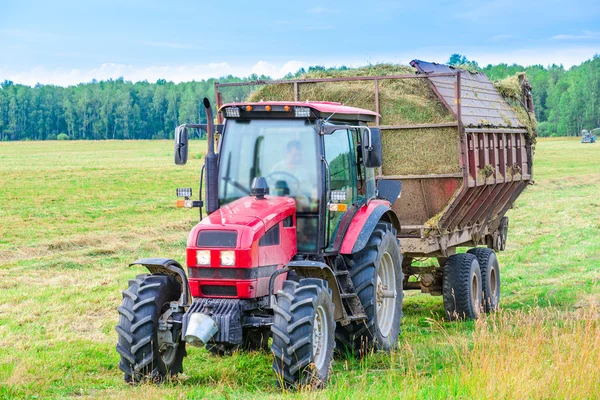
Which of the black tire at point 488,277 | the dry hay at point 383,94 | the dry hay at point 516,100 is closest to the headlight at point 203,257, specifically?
the dry hay at point 383,94

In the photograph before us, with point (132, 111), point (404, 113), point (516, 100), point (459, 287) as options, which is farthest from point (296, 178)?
point (132, 111)

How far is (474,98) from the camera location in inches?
494

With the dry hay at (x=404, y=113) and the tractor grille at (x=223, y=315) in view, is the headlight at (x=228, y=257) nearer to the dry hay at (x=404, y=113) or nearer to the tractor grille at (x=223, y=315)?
the tractor grille at (x=223, y=315)

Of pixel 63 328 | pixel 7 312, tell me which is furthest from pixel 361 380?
pixel 7 312

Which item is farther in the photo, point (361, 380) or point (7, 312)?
point (7, 312)

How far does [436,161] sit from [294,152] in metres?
3.72

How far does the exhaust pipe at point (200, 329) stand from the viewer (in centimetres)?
718

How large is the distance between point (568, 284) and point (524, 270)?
1.89 m

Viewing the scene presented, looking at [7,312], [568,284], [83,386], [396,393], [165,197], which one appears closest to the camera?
[396,393]

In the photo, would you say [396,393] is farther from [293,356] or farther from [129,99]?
[129,99]

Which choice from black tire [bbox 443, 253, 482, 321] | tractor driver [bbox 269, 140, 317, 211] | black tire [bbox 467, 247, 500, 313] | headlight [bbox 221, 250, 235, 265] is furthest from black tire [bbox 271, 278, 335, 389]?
black tire [bbox 467, 247, 500, 313]

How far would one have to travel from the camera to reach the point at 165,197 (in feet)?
92.6

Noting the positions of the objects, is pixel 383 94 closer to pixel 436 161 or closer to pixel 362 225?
pixel 436 161

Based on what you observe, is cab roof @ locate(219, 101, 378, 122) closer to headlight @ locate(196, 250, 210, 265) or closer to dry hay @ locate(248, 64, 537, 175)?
headlight @ locate(196, 250, 210, 265)
